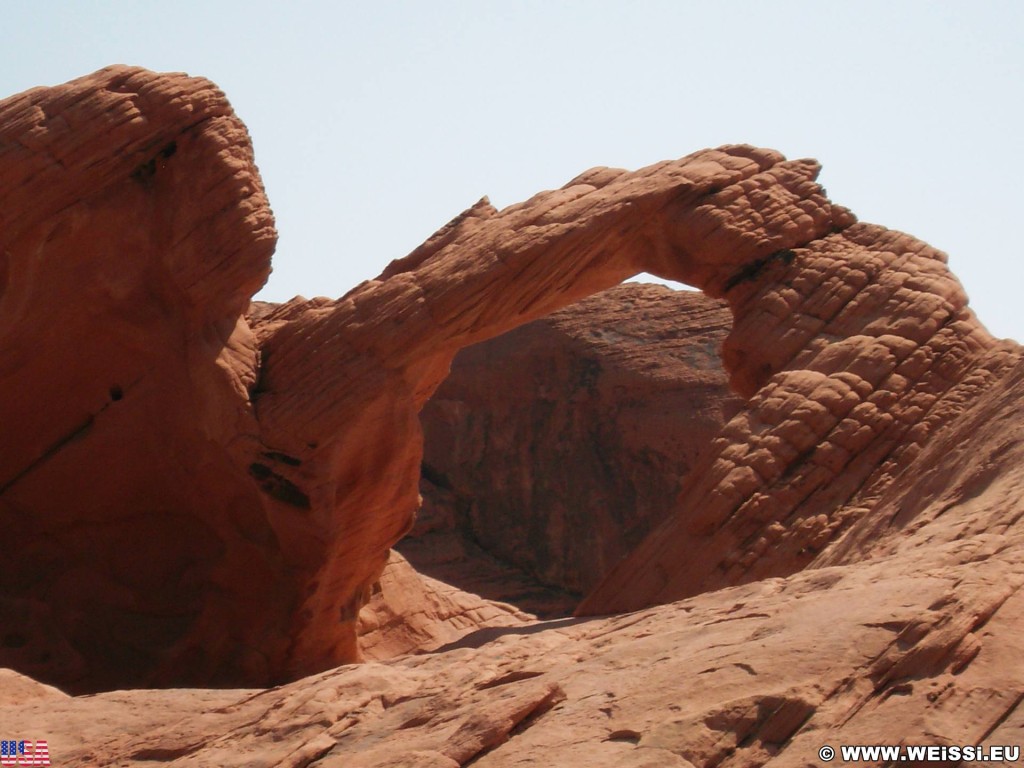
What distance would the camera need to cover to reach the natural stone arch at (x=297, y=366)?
32.6ft

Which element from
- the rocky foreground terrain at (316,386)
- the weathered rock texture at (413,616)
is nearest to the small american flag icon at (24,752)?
the rocky foreground terrain at (316,386)

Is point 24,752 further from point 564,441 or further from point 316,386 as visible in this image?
point 564,441

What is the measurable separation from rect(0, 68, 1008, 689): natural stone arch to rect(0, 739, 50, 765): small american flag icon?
3.84 meters

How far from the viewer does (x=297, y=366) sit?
34.9ft

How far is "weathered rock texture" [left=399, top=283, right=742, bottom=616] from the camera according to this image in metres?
17.7

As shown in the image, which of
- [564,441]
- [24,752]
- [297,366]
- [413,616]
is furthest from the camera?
[564,441]

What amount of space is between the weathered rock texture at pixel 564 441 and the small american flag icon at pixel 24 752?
10901 mm

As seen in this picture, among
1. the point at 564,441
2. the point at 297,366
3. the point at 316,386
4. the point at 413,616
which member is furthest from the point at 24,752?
the point at 564,441

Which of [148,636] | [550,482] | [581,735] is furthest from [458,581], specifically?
[581,735]

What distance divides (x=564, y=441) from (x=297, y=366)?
8122mm

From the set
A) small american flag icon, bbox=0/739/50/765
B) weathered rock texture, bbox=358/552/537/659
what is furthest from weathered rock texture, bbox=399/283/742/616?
small american flag icon, bbox=0/739/50/765

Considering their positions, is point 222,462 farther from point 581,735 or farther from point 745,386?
point 581,735

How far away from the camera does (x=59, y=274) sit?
10.1 metres

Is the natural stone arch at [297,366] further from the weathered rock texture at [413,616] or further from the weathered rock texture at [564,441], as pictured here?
the weathered rock texture at [564,441]
